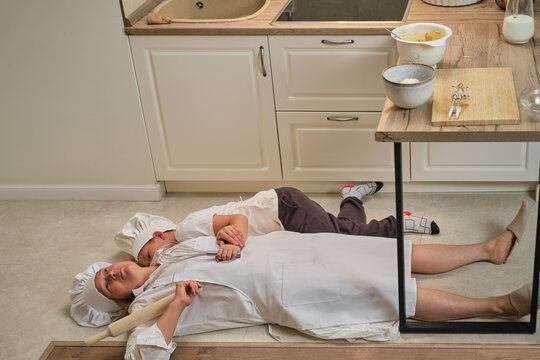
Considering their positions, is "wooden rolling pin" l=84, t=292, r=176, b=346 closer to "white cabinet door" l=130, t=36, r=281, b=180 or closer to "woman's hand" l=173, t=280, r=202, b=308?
"woman's hand" l=173, t=280, r=202, b=308

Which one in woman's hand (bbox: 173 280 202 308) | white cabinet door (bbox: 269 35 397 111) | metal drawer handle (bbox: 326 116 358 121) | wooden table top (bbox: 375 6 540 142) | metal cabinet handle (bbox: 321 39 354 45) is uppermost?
wooden table top (bbox: 375 6 540 142)

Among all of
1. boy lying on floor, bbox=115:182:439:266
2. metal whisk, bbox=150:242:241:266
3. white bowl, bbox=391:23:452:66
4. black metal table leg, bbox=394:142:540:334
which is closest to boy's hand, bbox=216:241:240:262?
metal whisk, bbox=150:242:241:266

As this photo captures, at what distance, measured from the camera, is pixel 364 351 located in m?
2.30

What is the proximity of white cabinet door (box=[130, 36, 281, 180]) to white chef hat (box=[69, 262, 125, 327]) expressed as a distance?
0.79 metres

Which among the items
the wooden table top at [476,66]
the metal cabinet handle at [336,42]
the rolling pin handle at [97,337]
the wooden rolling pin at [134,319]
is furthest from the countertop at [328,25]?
the rolling pin handle at [97,337]

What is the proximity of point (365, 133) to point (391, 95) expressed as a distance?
3.28 ft

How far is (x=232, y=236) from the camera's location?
2469 mm

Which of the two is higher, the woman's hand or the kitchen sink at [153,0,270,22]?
the kitchen sink at [153,0,270,22]

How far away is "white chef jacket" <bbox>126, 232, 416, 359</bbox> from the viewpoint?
232cm

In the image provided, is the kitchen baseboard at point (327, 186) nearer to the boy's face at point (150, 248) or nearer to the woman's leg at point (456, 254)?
the woman's leg at point (456, 254)

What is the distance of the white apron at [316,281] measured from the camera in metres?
2.33

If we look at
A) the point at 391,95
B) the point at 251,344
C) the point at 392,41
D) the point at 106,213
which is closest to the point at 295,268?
the point at 251,344

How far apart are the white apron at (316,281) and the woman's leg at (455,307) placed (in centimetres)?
5

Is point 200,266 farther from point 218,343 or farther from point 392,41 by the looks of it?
point 392,41
